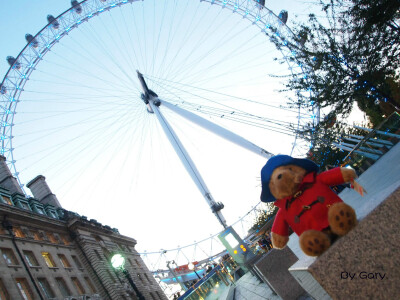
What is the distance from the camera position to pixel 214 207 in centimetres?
2608

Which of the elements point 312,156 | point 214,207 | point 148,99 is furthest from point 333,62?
point 312,156

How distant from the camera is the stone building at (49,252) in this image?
20656 millimetres

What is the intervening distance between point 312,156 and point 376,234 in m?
32.3

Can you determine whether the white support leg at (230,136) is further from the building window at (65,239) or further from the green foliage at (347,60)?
the building window at (65,239)

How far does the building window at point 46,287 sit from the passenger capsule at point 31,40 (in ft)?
76.7

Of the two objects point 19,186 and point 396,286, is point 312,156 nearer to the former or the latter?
point 19,186

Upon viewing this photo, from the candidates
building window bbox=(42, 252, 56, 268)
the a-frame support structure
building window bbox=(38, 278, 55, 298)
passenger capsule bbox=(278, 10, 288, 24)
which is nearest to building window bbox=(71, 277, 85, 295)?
building window bbox=(42, 252, 56, 268)

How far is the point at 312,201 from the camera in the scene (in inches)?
177

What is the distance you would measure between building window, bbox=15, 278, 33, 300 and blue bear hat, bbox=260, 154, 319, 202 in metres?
19.3

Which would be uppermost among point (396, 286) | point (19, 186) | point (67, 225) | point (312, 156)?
point (19, 186)

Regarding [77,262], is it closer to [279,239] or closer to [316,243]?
[279,239]

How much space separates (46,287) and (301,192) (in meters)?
22.4

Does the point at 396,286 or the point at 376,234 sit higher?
the point at 376,234

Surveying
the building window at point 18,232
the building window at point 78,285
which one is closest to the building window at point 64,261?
the building window at point 78,285
